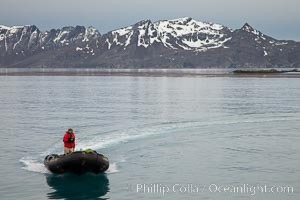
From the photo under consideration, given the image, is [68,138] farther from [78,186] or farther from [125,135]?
[125,135]

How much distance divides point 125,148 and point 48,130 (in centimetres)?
1137

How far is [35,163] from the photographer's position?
3278cm

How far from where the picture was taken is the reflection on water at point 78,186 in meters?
26.1

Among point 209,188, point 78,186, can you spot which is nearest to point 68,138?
point 78,186

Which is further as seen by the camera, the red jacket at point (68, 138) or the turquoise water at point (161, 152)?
the red jacket at point (68, 138)

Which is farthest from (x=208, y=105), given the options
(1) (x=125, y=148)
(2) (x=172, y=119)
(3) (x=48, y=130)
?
(1) (x=125, y=148)

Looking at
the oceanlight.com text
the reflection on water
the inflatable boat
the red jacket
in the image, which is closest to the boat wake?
the inflatable boat

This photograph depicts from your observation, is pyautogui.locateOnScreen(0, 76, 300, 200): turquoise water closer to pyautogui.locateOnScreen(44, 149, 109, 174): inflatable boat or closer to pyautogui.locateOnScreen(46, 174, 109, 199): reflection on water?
pyautogui.locateOnScreen(46, 174, 109, 199): reflection on water

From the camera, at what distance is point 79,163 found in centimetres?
2928

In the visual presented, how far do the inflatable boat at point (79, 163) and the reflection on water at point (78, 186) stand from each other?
1.13 ft

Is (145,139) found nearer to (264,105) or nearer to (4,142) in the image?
(4,142)

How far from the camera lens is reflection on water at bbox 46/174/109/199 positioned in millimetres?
26141

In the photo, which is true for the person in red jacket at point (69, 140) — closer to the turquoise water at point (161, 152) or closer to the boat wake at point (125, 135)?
the boat wake at point (125, 135)

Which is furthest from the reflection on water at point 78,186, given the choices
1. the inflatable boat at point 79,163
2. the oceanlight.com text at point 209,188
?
the oceanlight.com text at point 209,188
